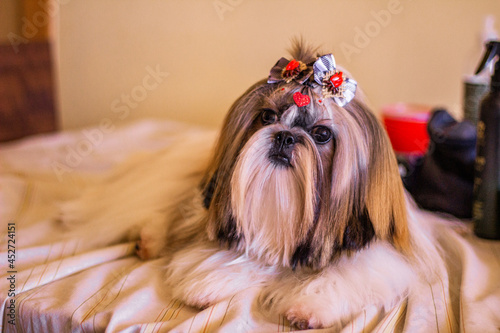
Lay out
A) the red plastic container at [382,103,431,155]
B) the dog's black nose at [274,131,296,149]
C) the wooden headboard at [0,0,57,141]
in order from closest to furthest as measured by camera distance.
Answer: the dog's black nose at [274,131,296,149] < the red plastic container at [382,103,431,155] < the wooden headboard at [0,0,57,141]

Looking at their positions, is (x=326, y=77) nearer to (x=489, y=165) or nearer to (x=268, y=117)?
(x=268, y=117)

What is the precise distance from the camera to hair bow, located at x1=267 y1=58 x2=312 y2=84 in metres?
1.39

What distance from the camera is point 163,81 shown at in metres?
3.82

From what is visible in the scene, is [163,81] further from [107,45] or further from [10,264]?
[10,264]

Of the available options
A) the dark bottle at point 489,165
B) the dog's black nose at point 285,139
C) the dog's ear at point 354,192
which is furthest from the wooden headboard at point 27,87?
the dark bottle at point 489,165

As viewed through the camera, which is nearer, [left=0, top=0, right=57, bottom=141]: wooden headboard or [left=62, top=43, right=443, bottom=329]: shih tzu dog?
[left=62, top=43, right=443, bottom=329]: shih tzu dog

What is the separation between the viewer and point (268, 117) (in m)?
1.41

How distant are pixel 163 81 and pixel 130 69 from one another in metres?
0.31

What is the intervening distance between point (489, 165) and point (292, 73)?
770mm

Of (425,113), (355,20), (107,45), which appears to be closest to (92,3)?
(107,45)

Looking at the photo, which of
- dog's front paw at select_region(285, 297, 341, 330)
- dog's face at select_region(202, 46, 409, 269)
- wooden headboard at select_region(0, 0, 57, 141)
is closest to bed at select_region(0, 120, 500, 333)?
dog's front paw at select_region(285, 297, 341, 330)

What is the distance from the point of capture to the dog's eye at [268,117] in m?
1.40

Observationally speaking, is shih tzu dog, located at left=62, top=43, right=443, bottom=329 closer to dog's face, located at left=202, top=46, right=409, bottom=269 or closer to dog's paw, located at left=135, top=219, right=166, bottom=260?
dog's face, located at left=202, top=46, right=409, bottom=269

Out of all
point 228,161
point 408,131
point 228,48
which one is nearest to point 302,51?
point 228,161
